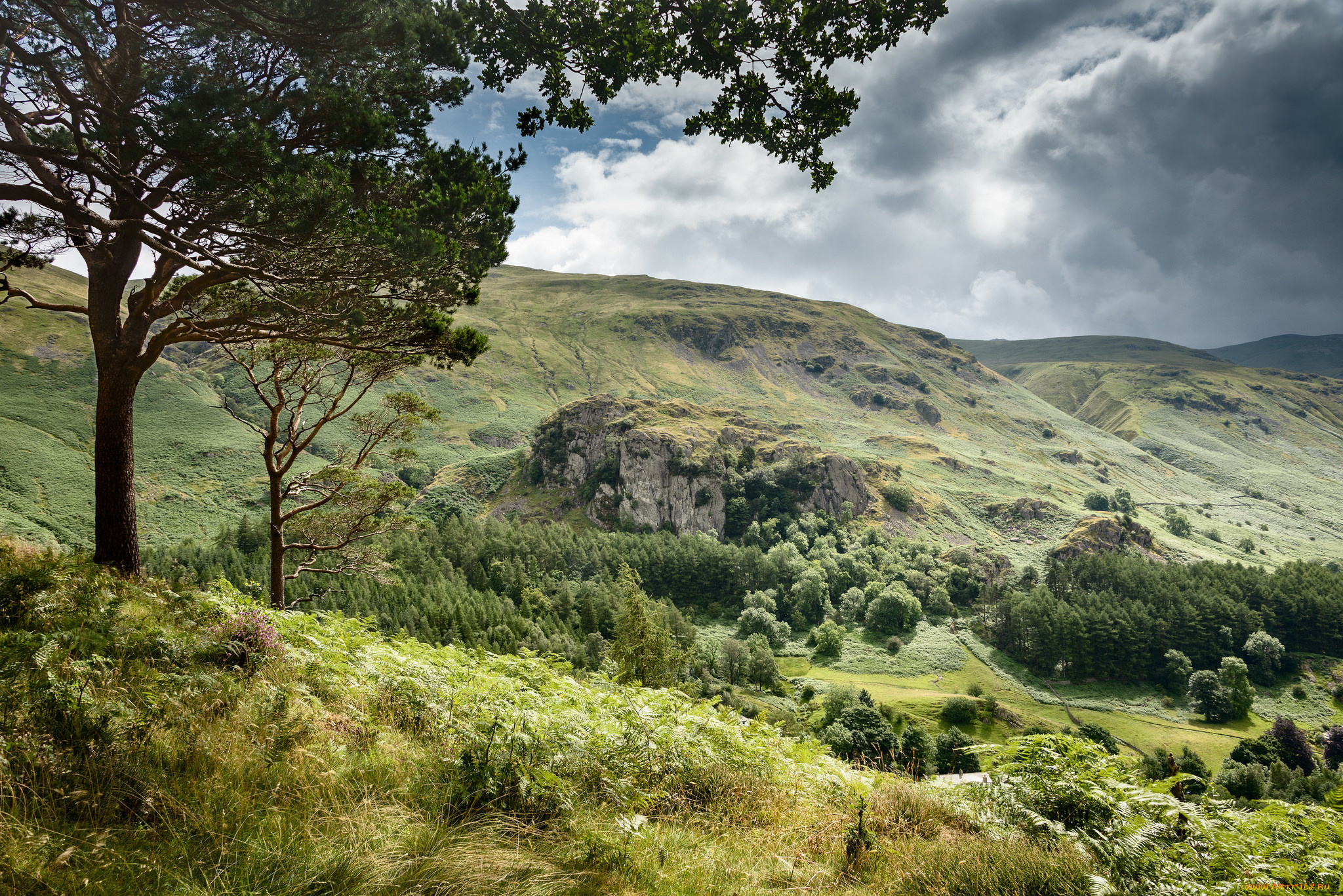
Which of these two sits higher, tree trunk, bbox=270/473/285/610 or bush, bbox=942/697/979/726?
tree trunk, bbox=270/473/285/610

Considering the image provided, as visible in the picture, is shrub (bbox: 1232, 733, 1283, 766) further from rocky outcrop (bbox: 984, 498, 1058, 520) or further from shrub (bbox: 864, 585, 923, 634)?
rocky outcrop (bbox: 984, 498, 1058, 520)

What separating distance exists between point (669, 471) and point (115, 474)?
10922cm

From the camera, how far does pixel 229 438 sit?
403 feet

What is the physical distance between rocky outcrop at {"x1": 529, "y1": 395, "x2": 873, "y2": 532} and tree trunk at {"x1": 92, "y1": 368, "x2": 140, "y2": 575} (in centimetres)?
10327

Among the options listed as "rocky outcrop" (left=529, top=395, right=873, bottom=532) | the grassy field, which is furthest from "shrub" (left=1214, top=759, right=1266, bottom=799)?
"rocky outcrop" (left=529, top=395, right=873, bottom=532)

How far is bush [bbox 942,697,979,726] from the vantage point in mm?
54062

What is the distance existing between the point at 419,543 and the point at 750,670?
47.9 m

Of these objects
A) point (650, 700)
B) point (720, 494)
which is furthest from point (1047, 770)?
point (720, 494)

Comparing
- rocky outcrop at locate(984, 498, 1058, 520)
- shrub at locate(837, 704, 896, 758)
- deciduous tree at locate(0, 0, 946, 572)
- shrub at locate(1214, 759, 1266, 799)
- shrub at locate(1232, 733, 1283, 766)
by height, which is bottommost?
shrub at locate(1232, 733, 1283, 766)

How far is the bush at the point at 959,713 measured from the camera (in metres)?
54.1

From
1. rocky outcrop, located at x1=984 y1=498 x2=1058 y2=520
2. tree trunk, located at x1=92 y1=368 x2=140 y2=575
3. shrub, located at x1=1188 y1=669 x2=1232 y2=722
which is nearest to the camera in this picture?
tree trunk, located at x1=92 y1=368 x2=140 y2=575

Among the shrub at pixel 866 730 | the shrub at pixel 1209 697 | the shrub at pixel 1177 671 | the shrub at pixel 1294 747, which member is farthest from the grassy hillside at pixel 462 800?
the shrub at pixel 1177 671

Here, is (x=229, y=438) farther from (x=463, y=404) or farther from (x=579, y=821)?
(x=579, y=821)

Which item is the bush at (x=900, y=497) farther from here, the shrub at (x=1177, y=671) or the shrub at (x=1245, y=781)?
the shrub at (x=1245, y=781)
